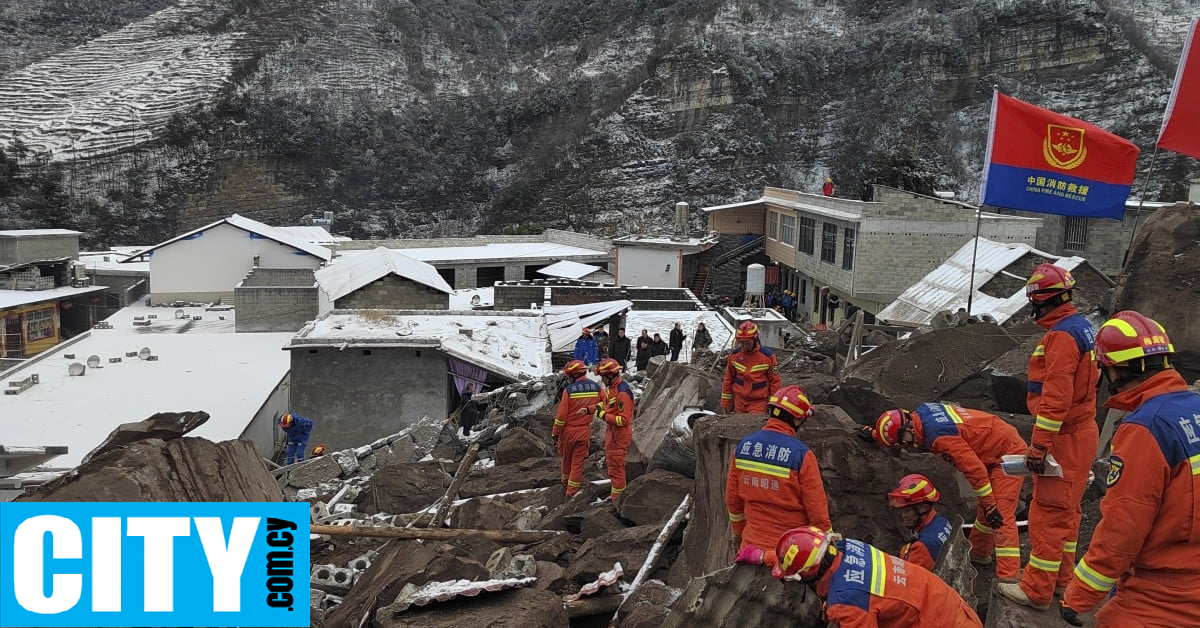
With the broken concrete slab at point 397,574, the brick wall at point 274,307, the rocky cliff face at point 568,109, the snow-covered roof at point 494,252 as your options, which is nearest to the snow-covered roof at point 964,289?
the broken concrete slab at point 397,574

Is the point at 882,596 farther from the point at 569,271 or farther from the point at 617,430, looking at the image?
the point at 569,271

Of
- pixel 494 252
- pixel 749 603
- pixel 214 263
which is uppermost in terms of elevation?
pixel 749 603

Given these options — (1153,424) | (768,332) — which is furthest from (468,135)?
(1153,424)

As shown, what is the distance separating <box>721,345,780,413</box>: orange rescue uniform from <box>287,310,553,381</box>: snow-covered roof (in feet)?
23.0

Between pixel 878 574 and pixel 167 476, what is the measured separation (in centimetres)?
377

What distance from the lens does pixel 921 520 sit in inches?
203

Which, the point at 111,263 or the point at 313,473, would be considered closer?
the point at 313,473

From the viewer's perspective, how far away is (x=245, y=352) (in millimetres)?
19500

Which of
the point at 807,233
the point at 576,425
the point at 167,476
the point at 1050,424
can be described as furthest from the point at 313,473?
the point at 807,233

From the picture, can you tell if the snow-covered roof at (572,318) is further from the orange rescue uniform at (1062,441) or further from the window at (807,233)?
the orange rescue uniform at (1062,441)

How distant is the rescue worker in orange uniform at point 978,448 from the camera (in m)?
5.10

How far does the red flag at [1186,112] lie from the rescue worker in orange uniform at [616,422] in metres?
5.55

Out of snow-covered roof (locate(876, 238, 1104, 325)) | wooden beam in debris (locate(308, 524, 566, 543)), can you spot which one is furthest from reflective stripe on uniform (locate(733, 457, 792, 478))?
snow-covered roof (locate(876, 238, 1104, 325))

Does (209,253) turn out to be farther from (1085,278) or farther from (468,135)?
(468,135)
